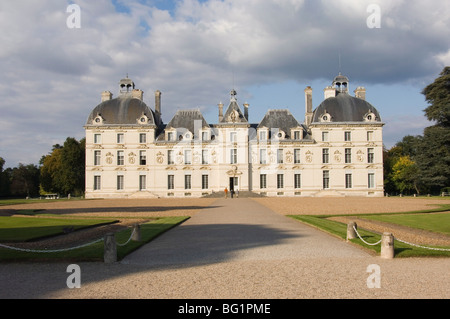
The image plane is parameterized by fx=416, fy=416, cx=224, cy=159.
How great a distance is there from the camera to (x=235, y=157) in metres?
46.9

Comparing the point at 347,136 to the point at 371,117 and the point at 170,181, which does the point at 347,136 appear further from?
the point at 170,181

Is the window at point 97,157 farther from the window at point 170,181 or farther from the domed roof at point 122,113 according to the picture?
the window at point 170,181

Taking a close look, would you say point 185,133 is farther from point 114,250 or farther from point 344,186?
point 114,250

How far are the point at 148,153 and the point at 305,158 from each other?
17940 mm

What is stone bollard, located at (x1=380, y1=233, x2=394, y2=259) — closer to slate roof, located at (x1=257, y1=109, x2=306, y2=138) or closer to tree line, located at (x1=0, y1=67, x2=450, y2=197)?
tree line, located at (x1=0, y1=67, x2=450, y2=197)

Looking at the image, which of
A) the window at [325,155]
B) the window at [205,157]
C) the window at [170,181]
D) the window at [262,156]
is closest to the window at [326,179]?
the window at [325,155]

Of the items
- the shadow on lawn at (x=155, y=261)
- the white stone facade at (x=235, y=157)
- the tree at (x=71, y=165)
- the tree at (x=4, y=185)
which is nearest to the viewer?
the shadow on lawn at (x=155, y=261)

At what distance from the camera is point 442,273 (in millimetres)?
7949

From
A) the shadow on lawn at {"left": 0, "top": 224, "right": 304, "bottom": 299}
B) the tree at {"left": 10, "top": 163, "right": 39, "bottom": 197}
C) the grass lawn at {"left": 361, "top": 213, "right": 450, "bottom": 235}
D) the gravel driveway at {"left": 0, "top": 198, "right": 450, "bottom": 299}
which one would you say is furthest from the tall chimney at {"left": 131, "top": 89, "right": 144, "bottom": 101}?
the gravel driveway at {"left": 0, "top": 198, "right": 450, "bottom": 299}

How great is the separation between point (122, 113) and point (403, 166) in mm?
38611

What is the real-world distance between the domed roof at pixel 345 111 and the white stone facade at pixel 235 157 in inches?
4.5

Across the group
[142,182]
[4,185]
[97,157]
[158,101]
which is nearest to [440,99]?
[158,101]

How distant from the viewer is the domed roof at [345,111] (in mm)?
47156
